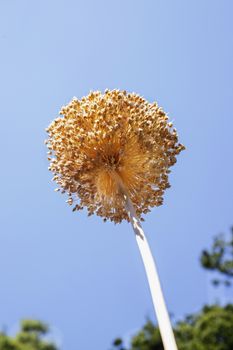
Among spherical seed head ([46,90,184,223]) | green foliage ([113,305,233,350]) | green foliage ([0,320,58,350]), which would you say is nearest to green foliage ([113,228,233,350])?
green foliage ([113,305,233,350])

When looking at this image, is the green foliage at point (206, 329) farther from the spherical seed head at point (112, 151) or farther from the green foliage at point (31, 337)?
the spherical seed head at point (112, 151)

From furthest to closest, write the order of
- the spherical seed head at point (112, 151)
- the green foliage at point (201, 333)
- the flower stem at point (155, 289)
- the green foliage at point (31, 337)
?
1. the green foliage at point (31, 337)
2. the green foliage at point (201, 333)
3. the spherical seed head at point (112, 151)
4. the flower stem at point (155, 289)

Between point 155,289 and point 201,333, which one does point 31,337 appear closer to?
point 201,333

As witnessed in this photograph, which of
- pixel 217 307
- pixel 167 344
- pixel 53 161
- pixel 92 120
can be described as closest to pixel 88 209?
pixel 53 161

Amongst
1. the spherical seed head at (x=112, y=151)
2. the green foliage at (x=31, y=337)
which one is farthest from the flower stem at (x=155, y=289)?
the green foliage at (x=31, y=337)

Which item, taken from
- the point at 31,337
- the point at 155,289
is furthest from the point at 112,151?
the point at 31,337
